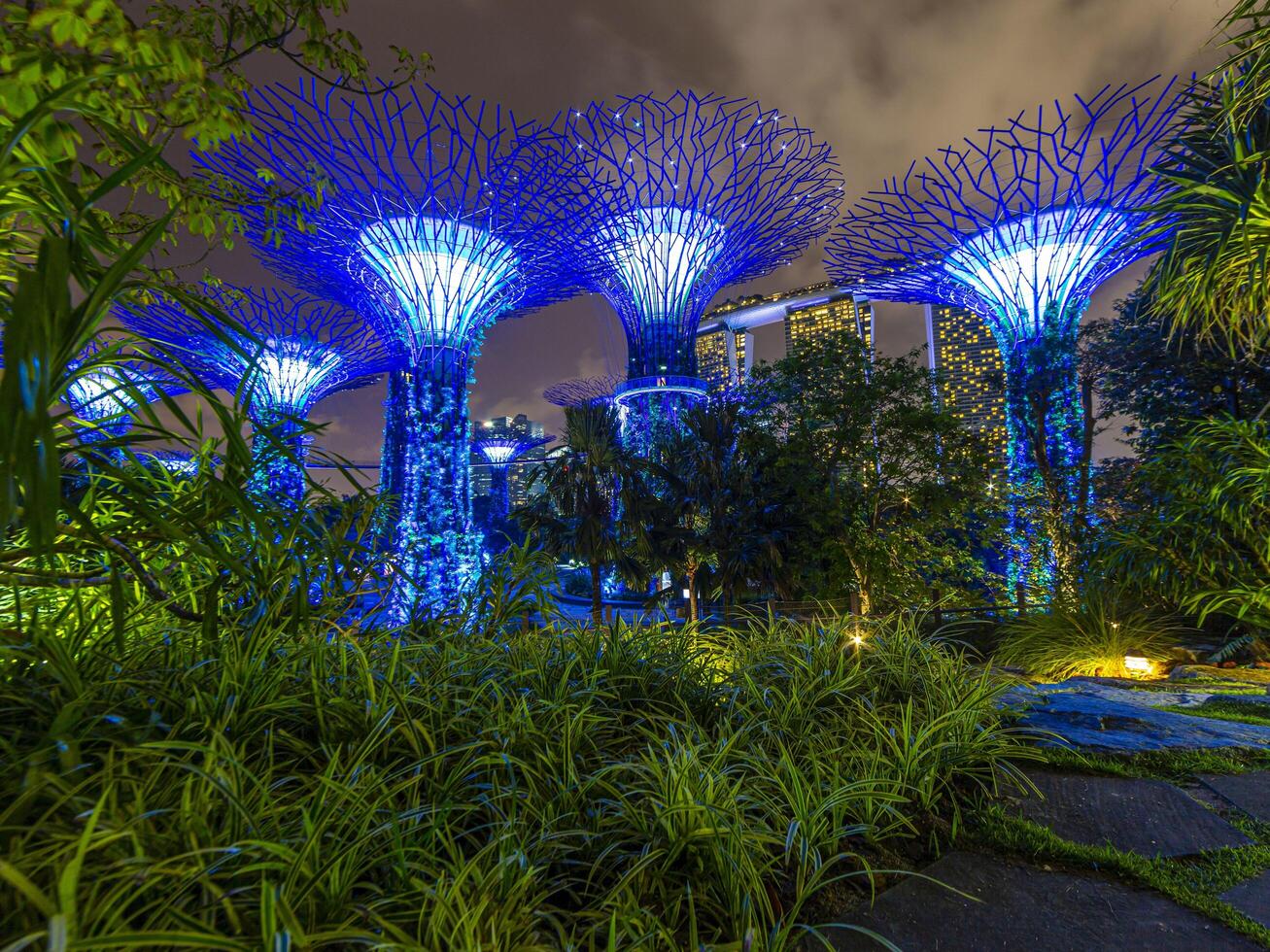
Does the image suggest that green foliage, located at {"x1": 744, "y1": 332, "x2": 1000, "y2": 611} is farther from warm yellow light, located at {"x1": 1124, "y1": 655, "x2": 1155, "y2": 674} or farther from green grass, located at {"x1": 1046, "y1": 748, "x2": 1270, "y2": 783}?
green grass, located at {"x1": 1046, "y1": 748, "x2": 1270, "y2": 783}

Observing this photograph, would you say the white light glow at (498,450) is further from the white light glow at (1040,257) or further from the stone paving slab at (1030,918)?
the stone paving slab at (1030,918)

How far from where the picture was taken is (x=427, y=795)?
2.11 meters

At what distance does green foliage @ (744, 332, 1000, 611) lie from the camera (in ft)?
40.0

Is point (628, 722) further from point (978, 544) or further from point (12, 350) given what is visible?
point (978, 544)

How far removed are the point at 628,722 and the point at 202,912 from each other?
2.03 m

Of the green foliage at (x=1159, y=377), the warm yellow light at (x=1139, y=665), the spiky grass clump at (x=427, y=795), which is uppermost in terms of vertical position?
the green foliage at (x=1159, y=377)

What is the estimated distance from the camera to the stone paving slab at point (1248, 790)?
2611mm

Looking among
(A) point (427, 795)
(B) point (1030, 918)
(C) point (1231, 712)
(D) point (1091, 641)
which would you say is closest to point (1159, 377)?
(D) point (1091, 641)

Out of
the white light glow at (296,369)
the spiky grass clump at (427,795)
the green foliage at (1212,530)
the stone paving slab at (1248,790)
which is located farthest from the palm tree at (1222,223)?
the white light glow at (296,369)

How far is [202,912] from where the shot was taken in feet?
4.24

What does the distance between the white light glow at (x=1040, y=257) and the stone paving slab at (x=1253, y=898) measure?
18220 mm

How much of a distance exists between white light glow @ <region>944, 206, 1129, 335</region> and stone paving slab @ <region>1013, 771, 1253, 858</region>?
17.6 meters

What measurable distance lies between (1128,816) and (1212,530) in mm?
5663

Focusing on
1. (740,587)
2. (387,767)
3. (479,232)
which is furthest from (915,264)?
(387,767)
